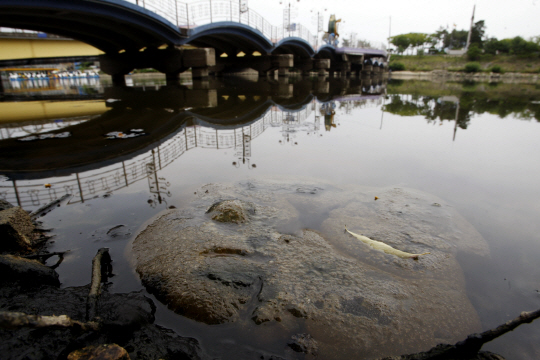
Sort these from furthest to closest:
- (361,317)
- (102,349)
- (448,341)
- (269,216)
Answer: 1. (269,216)
2. (361,317)
3. (448,341)
4. (102,349)

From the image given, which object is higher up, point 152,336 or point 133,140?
point 133,140

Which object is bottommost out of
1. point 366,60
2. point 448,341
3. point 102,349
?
point 448,341

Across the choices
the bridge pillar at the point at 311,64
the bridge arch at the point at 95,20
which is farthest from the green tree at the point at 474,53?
the bridge arch at the point at 95,20

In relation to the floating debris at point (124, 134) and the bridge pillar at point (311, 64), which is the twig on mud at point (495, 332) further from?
the bridge pillar at point (311, 64)

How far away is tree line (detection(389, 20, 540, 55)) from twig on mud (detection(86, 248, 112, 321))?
86427mm

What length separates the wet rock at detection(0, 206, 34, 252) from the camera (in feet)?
8.48

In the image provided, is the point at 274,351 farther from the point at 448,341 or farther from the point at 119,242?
the point at 119,242

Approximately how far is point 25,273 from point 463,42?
126 m

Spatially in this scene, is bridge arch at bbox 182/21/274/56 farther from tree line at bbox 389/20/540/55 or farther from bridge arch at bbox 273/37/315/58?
tree line at bbox 389/20/540/55

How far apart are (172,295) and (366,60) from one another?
62198 mm

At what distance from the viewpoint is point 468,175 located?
4820 millimetres

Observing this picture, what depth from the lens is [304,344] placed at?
1901mm

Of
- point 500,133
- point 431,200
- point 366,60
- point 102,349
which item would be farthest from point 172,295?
point 366,60

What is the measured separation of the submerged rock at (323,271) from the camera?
205 cm
